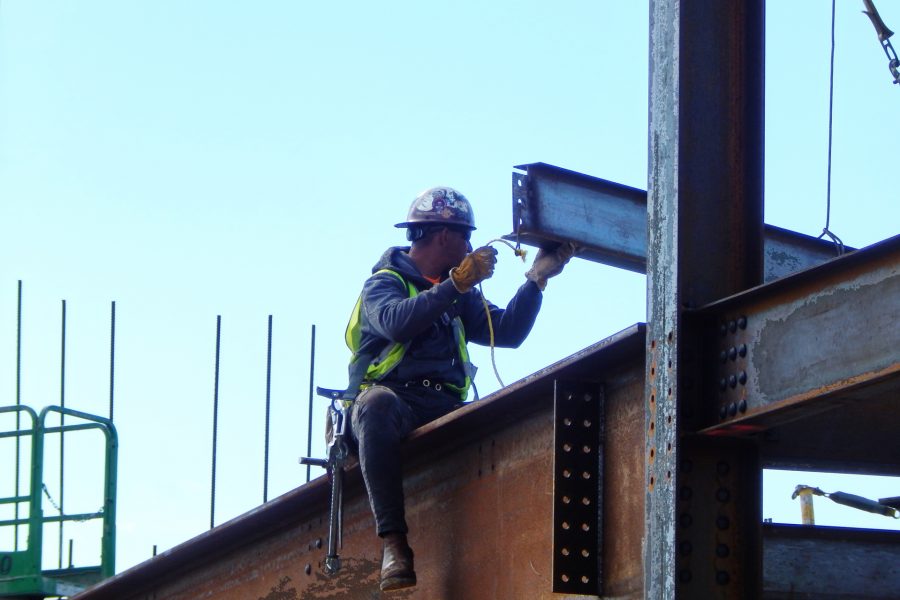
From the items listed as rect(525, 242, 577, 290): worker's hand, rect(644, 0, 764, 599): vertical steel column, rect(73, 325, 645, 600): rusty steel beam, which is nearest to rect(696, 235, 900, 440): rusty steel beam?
rect(644, 0, 764, 599): vertical steel column

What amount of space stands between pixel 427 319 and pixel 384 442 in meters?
0.66

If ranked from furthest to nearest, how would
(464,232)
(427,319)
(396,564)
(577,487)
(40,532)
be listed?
(40,532) < (464,232) < (427,319) < (396,564) < (577,487)

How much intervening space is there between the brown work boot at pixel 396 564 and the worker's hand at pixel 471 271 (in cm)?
127

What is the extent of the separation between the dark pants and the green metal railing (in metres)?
5.00

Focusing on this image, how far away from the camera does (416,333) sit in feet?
26.5

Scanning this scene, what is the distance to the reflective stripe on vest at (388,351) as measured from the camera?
8336mm

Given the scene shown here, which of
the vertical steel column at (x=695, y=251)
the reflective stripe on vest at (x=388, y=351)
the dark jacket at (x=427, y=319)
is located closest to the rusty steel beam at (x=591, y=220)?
the dark jacket at (x=427, y=319)

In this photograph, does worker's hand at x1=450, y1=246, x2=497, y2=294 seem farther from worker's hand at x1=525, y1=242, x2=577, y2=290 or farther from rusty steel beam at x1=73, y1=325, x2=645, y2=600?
worker's hand at x1=525, y1=242, x2=577, y2=290

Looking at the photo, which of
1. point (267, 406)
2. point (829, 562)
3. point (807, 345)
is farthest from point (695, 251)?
point (267, 406)

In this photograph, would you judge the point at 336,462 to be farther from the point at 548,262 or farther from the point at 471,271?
the point at 548,262

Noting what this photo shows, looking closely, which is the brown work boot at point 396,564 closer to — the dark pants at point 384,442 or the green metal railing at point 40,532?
the dark pants at point 384,442

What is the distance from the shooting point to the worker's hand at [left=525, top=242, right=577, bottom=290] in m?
8.96

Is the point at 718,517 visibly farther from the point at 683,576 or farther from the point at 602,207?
the point at 602,207

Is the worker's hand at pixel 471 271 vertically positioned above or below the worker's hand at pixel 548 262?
below
